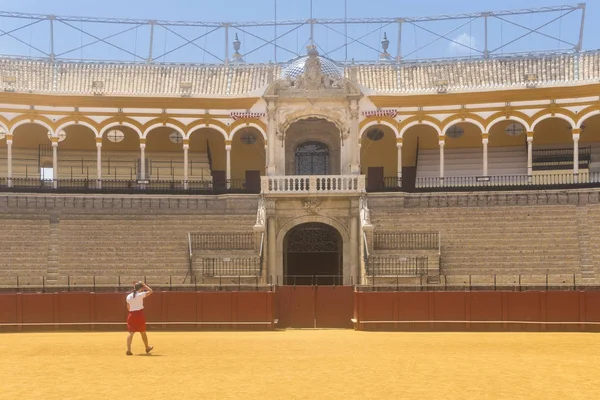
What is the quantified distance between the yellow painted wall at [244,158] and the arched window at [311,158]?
6.49 feet

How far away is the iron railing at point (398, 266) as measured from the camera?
33.1 meters

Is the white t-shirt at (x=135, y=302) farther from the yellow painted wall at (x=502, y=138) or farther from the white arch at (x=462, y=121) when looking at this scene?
the yellow painted wall at (x=502, y=138)

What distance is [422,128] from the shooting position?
45000mm

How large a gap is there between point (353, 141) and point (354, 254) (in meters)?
7.02

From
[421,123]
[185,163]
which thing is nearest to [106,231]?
[185,163]

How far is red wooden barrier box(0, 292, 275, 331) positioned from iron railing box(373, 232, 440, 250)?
8.31m

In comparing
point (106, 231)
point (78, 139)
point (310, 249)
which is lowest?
point (310, 249)

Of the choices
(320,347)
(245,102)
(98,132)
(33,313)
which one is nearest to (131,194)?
(98,132)

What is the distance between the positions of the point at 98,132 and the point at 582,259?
77.6 feet

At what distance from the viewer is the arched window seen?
147ft

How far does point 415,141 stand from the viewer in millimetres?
45469

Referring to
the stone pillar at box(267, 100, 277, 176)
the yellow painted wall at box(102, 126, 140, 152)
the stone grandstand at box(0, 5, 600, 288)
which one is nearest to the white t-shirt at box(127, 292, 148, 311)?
the stone grandstand at box(0, 5, 600, 288)

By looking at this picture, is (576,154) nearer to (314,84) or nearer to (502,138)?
(502,138)

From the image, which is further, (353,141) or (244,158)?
(244,158)
